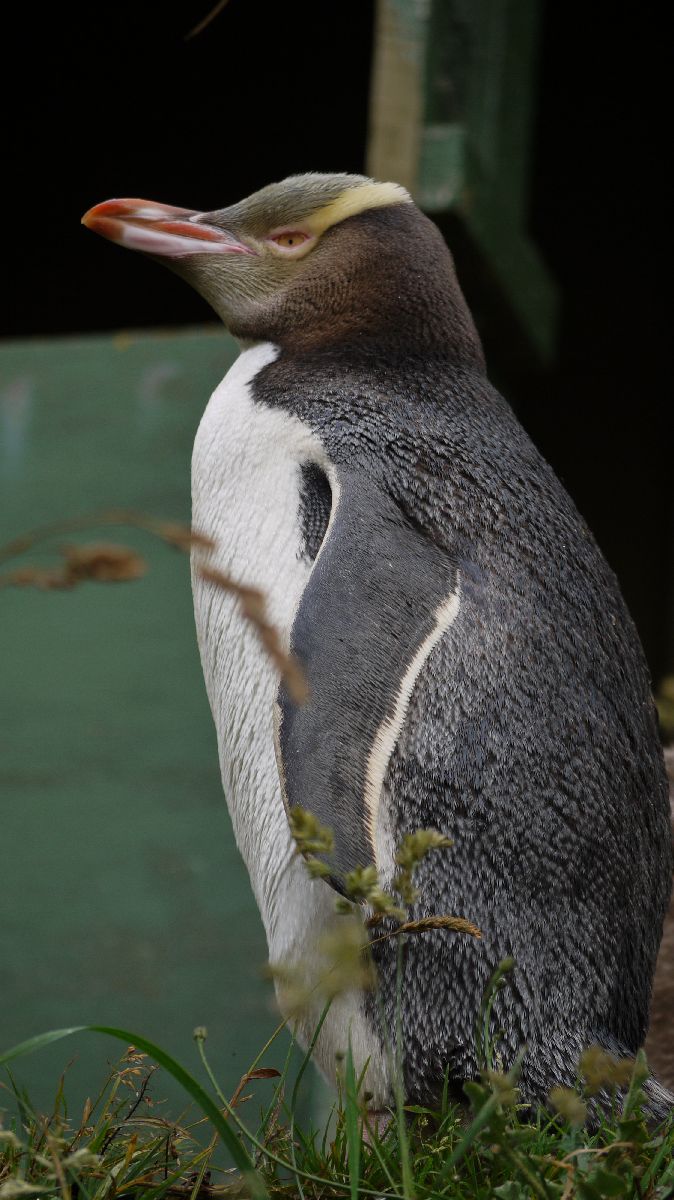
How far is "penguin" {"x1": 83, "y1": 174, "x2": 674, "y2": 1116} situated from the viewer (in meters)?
1.39

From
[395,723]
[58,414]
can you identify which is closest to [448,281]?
[395,723]

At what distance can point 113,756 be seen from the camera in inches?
111

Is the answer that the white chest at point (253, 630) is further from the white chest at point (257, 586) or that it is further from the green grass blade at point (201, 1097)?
the green grass blade at point (201, 1097)

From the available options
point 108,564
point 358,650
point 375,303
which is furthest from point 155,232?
point 108,564

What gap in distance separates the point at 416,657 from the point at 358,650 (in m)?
0.06

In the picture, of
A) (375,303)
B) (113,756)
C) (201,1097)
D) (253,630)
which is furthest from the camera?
(113,756)

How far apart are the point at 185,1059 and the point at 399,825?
1.30m

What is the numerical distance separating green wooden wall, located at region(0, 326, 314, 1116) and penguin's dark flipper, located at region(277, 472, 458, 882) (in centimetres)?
129

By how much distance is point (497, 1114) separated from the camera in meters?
0.92

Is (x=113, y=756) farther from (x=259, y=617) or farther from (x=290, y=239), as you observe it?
(x=259, y=617)

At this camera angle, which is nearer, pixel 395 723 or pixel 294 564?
pixel 395 723

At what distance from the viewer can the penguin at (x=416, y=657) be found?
4.55 feet

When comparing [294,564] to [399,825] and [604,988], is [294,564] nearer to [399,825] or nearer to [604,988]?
[399,825]

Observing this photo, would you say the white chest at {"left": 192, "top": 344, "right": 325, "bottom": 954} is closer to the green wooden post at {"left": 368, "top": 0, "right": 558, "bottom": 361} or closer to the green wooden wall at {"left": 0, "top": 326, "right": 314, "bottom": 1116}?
the green wooden wall at {"left": 0, "top": 326, "right": 314, "bottom": 1116}
